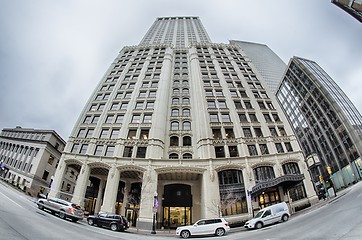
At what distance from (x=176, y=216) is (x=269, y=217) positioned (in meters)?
14.8

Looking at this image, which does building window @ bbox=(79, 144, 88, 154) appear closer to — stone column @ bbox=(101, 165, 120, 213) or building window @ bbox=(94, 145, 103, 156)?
building window @ bbox=(94, 145, 103, 156)

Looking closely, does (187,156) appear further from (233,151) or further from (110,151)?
(110,151)

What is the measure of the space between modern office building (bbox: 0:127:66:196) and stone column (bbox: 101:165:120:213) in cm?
2653

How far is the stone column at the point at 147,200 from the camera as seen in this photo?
23.3 m

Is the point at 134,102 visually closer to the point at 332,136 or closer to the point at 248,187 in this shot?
the point at 248,187

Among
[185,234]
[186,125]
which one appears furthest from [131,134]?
[185,234]

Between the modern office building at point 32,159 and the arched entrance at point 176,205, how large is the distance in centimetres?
3183

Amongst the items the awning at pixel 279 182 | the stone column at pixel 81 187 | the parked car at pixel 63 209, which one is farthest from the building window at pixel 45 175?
the awning at pixel 279 182

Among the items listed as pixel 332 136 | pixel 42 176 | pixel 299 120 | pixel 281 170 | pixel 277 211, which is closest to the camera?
pixel 277 211

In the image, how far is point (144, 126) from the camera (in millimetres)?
32656

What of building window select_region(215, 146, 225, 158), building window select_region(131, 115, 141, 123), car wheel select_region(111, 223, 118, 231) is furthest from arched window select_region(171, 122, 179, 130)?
car wheel select_region(111, 223, 118, 231)

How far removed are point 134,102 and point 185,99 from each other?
1051 centimetres

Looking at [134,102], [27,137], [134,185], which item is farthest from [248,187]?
[27,137]

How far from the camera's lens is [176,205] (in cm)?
2836
